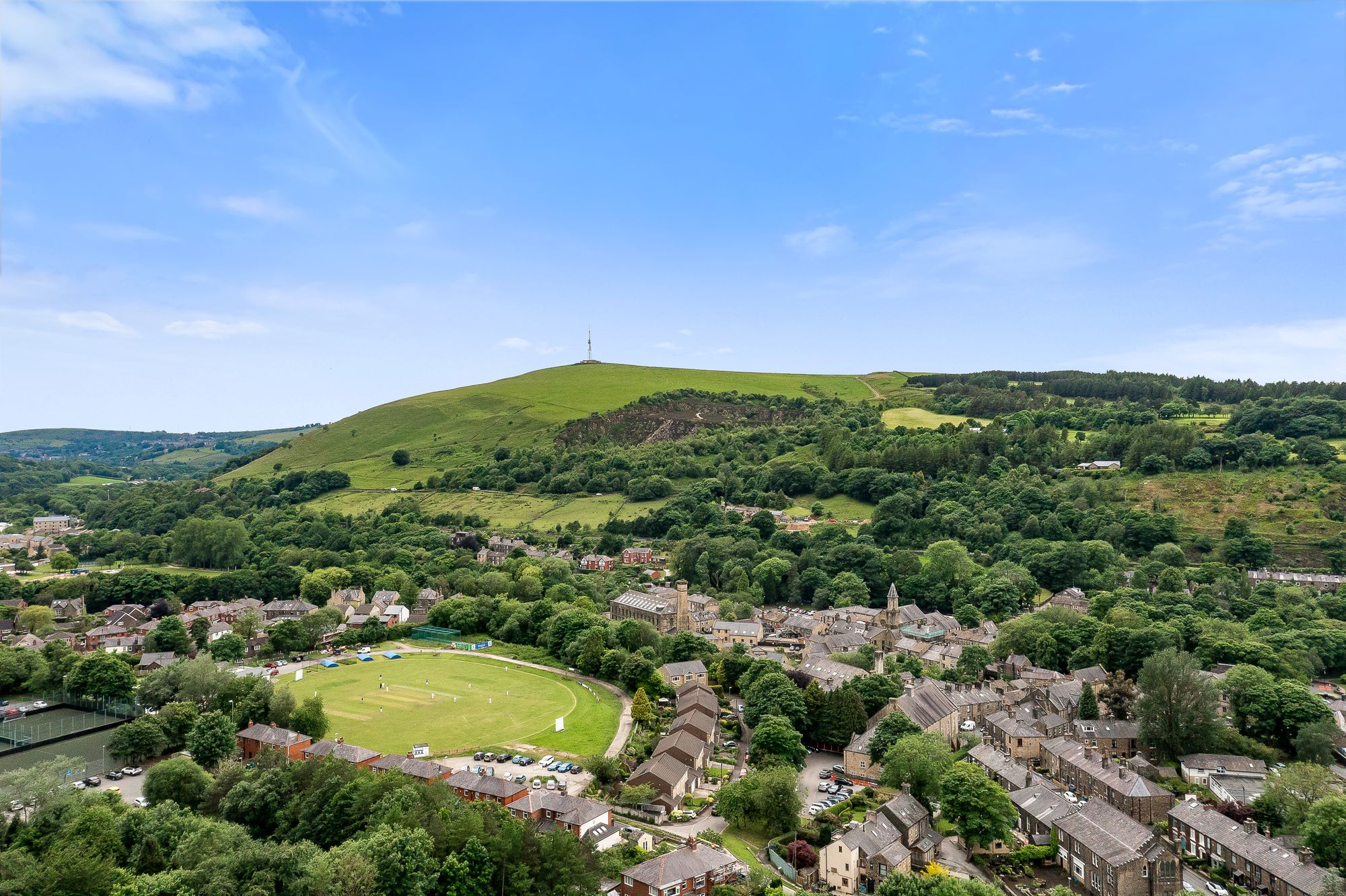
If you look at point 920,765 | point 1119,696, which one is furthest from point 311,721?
point 1119,696

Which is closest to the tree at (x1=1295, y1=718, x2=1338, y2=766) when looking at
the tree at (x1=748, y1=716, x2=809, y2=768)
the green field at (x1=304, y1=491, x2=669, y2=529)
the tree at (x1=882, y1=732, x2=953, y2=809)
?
the tree at (x1=882, y1=732, x2=953, y2=809)

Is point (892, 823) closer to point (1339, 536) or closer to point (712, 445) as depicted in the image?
point (1339, 536)

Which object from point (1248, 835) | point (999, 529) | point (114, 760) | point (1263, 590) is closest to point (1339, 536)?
point (1263, 590)

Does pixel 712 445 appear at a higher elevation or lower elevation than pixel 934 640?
higher

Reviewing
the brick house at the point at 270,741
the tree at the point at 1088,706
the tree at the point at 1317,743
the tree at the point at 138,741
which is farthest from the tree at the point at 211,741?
the tree at the point at 1317,743

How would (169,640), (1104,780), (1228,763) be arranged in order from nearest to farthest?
(1104,780)
(1228,763)
(169,640)

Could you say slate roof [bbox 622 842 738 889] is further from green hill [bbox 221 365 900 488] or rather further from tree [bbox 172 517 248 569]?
green hill [bbox 221 365 900 488]

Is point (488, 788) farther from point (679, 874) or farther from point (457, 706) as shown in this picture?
point (457, 706)
